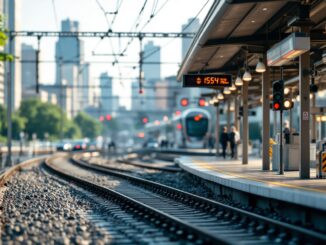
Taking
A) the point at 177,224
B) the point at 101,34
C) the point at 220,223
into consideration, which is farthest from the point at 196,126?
the point at 177,224

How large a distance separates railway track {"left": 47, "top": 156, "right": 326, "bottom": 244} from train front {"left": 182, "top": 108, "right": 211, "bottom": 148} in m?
43.4

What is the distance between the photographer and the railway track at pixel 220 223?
38.1 feet

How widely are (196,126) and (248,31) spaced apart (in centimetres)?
4264

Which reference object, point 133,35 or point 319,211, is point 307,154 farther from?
point 133,35

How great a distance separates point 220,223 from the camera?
565 inches

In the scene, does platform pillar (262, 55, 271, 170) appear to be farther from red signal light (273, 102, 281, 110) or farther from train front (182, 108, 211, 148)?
train front (182, 108, 211, 148)

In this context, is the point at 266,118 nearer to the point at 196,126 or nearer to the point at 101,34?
the point at 101,34

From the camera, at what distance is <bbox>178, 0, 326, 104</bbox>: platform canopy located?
19.3m

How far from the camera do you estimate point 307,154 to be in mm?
20094

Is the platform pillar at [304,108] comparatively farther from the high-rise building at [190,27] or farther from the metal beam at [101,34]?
the metal beam at [101,34]

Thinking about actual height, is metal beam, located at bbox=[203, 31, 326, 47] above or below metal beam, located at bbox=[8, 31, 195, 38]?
below

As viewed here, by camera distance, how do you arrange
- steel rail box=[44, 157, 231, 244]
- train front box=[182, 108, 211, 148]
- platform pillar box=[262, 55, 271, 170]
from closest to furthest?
steel rail box=[44, 157, 231, 244], platform pillar box=[262, 55, 271, 170], train front box=[182, 108, 211, 148]

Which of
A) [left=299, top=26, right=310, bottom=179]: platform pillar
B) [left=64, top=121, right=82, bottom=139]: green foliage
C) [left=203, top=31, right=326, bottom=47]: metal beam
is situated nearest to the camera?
[left=299, top=26, right=310, bottom=179]: platform pillar

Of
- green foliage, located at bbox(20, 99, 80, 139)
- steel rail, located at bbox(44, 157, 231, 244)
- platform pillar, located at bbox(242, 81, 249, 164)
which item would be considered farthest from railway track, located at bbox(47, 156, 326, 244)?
green foliage, located at bbox(20, 99, 80, 139)
